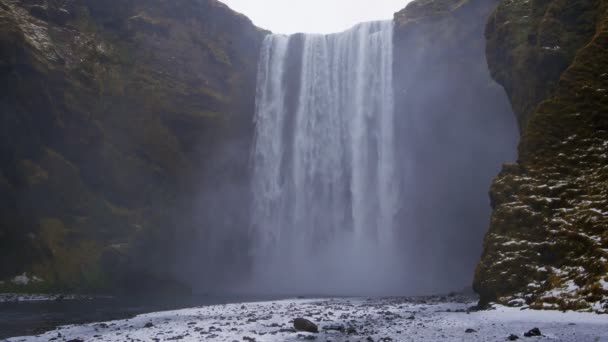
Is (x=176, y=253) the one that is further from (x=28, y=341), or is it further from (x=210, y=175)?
(x=28, y=341)

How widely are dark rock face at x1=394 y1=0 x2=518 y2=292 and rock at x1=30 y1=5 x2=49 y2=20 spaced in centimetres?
2920

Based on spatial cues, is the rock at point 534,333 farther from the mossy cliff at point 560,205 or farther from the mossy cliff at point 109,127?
the mossy cliff at point 109,127

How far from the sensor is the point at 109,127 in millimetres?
37531

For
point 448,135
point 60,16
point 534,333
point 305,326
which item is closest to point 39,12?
point 60,16

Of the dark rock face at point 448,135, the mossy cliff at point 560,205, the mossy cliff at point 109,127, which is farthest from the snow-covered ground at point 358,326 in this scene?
the dark rock face at point 448,135

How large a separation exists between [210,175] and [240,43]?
541 inches

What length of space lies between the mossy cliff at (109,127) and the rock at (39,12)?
77 millimetres

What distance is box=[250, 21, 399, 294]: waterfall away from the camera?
39.9 m

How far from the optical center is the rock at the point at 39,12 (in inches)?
1439

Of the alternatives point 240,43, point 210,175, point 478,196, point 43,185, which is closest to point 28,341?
point 43,185

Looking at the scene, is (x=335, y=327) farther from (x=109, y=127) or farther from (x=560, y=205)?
(x=109, y=127)

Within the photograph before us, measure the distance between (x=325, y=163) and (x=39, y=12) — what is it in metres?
25.8

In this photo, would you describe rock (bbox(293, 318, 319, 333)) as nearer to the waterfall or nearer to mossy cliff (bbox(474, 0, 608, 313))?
mossy cliff (bbox(474, 0, 608, 313))

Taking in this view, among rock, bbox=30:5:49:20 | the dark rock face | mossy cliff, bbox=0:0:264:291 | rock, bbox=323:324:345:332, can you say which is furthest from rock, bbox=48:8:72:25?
rock, bbox=323:324:345:332
